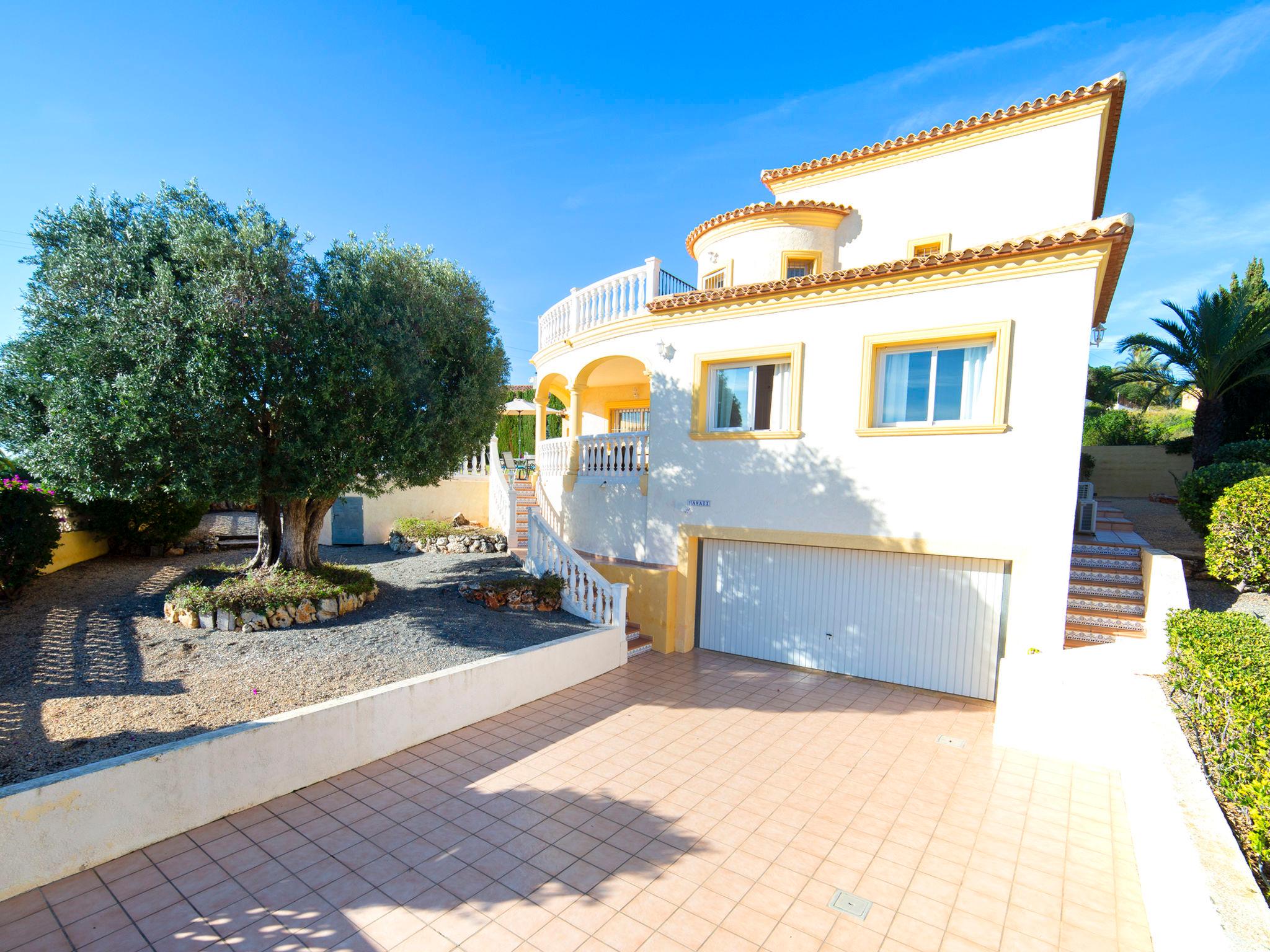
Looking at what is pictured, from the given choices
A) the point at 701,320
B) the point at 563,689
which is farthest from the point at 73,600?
the point at 701,320

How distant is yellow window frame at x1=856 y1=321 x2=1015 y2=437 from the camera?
8.24 metres

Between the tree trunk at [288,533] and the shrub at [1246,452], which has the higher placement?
the shrub at [1246,452]

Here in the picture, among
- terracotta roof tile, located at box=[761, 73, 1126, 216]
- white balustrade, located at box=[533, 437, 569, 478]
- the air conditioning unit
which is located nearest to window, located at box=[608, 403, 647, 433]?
white balustrade, located at box=[533, 437, 569, 478]

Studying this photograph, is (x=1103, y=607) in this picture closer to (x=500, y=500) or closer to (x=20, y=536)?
(x=500, y=500)

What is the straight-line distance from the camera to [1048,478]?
8.03 m

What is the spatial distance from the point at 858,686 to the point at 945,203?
10.5m

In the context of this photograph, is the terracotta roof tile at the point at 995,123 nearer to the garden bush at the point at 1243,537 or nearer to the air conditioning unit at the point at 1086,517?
the air conditioning unit at the point at 1086,517

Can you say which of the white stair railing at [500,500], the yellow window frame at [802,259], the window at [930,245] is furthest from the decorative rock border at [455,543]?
the window at [930,245]

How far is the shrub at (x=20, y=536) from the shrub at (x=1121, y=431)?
3100 centimetres

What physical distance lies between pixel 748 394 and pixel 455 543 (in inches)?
358

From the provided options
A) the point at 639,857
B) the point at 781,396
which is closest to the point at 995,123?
the point at 781,396

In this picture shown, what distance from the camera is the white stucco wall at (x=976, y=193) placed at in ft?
36.2

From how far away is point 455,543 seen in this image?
15.2 metres

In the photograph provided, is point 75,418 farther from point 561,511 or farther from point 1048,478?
point 1048,478
